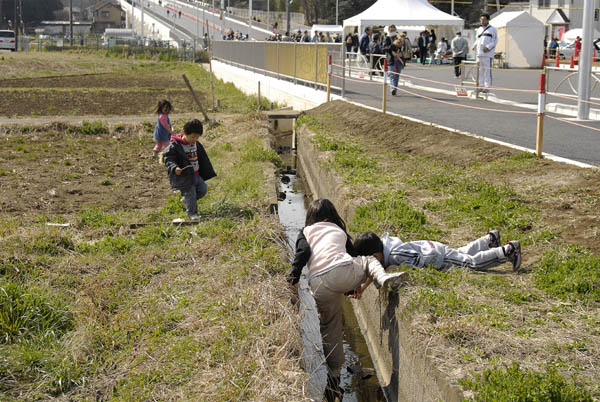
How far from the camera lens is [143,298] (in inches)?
246

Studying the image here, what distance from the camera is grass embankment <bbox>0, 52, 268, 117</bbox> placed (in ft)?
81.7

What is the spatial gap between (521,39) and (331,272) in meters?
36.5

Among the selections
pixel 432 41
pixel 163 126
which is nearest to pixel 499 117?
pixel 163 126

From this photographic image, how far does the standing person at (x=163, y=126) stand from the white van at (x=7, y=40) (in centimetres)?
6654

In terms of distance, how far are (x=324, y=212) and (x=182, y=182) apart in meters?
3.02

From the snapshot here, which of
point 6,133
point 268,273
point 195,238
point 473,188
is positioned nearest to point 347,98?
point 6,133

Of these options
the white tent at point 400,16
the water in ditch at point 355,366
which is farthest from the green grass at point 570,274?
the white tent at point 400,16

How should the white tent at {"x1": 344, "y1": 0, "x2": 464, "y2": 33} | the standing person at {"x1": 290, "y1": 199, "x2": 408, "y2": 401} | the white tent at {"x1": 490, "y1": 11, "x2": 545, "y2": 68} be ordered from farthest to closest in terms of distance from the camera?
the white tent at {"x1": 490, "y1": 11, "x2": 545, "y2": 68}
the white tent at {"x1": 344, "y1": 0, "x2": 464, "y2": 33}
the standing person at {"x1": 290, "y1": 199, "x2": 408, "y2": 401}

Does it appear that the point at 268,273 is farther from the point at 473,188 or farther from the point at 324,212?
the point at 473,188

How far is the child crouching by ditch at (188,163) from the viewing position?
881 cm

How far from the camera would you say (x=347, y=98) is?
21.0 metres

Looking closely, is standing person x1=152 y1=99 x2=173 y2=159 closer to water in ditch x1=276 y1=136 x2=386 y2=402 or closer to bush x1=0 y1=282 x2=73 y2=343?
water in ditch x1=276 y1=136 x2=386 y2=402

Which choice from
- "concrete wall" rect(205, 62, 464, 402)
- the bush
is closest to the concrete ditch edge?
"concrete wall" rect(205, 62, 464, 402)

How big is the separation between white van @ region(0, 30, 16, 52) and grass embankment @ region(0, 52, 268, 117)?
861 inches
